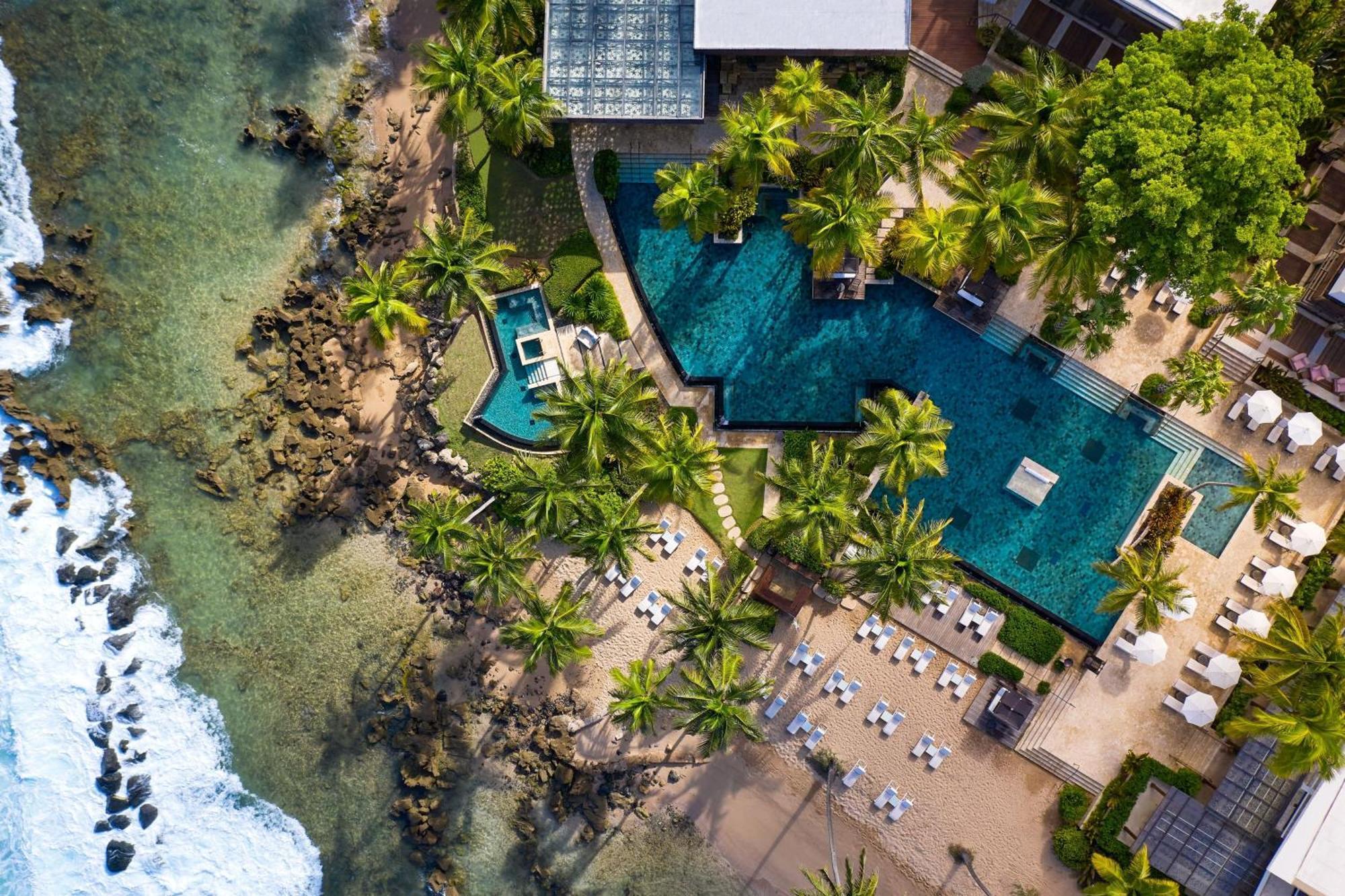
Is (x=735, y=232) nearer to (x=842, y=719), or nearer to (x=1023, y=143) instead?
(x=1023, y=143)

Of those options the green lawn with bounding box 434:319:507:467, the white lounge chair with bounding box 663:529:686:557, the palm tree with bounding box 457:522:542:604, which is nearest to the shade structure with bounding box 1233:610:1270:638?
the white lounge chair with bounding box 663:529:686:557

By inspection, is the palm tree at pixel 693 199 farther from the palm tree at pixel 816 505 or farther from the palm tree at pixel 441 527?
the palm tree at pixel 441 527

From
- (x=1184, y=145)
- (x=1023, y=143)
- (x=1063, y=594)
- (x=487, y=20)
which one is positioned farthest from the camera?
(x=1063, y=594)

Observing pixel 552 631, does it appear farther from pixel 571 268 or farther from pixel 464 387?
pixel 571 268

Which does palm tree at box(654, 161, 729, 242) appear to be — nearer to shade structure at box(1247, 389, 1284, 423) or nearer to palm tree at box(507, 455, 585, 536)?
palm tree at box(507, 455, 585, 536)

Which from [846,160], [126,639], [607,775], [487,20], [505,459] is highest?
[846,160]

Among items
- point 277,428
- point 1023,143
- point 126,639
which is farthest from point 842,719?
point 126,639

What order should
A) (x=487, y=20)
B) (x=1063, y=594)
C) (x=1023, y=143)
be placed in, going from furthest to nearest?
(x=1063, y=594)
(x=487, y=20)
(x=1023, y=143)

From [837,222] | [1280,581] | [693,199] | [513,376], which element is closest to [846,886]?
[1280,581]
